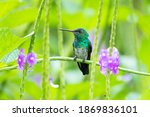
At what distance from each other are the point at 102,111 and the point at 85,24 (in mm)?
901

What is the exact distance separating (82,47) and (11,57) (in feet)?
0.94

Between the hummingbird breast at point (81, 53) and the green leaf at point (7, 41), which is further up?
the green leaf at point (7, 41)

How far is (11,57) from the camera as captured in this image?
0.80 metres

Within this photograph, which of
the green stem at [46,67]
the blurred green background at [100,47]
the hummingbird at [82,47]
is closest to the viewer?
the green stem at [46,67]

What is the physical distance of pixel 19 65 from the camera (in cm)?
74

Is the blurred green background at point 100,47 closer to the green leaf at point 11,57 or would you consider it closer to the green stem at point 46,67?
the green leaf at point 11,57

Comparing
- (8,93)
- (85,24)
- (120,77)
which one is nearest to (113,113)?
(120,77)

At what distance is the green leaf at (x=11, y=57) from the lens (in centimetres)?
79

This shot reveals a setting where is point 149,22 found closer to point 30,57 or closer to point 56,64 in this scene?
point 56,64

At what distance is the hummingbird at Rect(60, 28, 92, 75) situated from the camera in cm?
94

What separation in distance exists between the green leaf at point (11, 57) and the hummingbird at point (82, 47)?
6.4 inches

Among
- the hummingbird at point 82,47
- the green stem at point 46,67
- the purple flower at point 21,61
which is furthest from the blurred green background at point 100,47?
the green stem at point 46,67

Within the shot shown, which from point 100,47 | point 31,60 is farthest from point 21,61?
point 100,47

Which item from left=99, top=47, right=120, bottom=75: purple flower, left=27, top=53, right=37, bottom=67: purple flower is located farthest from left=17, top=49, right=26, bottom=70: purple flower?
left=99, top=47, right=120, bottom=75: purple flower
